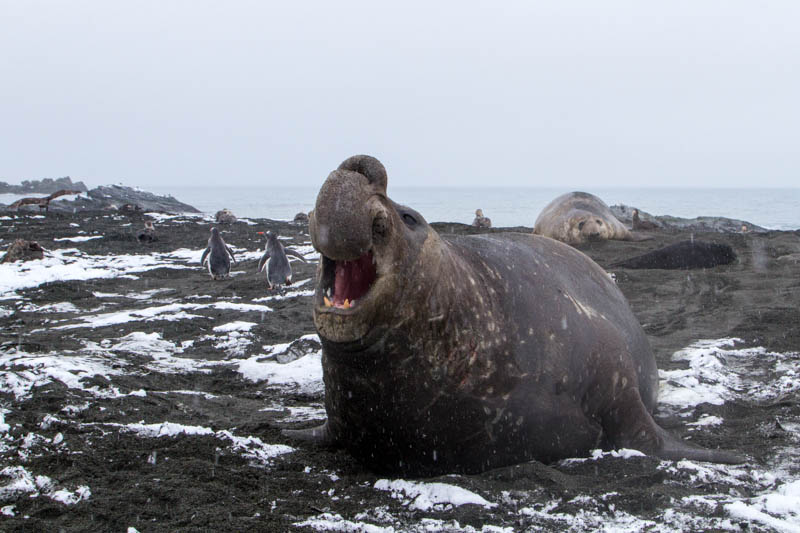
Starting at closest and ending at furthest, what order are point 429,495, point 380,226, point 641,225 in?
point 380,226 → point 429,495 → point 641,225

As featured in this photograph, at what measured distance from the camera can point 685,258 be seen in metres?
11.5

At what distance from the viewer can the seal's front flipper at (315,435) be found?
3725mm

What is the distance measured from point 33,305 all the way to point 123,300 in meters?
1.08

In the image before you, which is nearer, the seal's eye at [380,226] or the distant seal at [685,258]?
Answer: the seal's eye at [380,226]

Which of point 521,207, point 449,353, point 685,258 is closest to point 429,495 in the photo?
point 449,353

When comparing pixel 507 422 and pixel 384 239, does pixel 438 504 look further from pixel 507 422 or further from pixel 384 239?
pixel 384 239

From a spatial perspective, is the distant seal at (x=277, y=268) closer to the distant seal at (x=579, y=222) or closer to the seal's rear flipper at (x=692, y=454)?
the distant seal at (x=579, y=222)

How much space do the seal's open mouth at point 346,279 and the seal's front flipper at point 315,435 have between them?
1005 mm

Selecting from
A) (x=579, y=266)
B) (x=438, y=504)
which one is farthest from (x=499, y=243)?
(x=438, y=504)

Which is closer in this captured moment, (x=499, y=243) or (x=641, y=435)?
(x=641, y=435)

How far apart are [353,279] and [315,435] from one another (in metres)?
1.23

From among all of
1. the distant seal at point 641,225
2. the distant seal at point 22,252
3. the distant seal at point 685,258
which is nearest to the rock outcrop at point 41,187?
the distant seal at point 22,252

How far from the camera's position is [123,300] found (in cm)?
970

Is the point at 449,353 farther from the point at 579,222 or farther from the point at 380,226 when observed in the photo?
the point at 579,222
